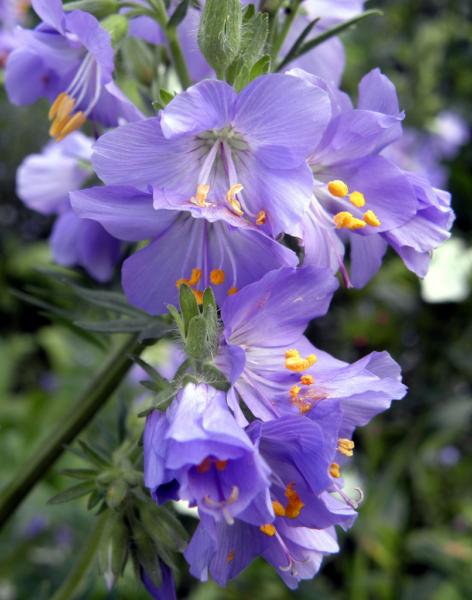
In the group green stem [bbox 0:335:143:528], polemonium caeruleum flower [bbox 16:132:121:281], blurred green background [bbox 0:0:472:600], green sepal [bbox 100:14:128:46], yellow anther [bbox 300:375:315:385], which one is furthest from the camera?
blurred green background [bbox 0:0:472:600]

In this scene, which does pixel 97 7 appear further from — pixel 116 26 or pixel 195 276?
pixel 195 276

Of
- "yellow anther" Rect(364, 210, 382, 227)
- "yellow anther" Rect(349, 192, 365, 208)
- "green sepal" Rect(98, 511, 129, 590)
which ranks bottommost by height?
"green sepal" Rect(98, 511, 129, 590)

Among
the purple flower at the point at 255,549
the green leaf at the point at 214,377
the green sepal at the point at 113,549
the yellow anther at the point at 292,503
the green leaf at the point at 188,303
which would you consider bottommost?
the green sepal at the point at 113,549

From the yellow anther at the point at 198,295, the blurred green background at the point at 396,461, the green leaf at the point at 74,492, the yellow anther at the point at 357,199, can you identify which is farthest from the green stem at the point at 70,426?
the blurred green background at the point at 396,461

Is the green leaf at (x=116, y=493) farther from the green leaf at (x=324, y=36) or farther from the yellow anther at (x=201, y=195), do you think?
the green leaf at (x=324, y=36)

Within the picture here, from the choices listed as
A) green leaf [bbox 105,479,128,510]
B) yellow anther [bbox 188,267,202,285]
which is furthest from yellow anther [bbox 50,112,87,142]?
green leaf [bbox 105,479,128,510]

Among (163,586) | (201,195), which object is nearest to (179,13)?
(201,195)

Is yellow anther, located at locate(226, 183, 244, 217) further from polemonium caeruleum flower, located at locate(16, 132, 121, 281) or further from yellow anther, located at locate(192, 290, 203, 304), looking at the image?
polemonium caeruleum flower, located at locate(16, 132, 121, 281)
